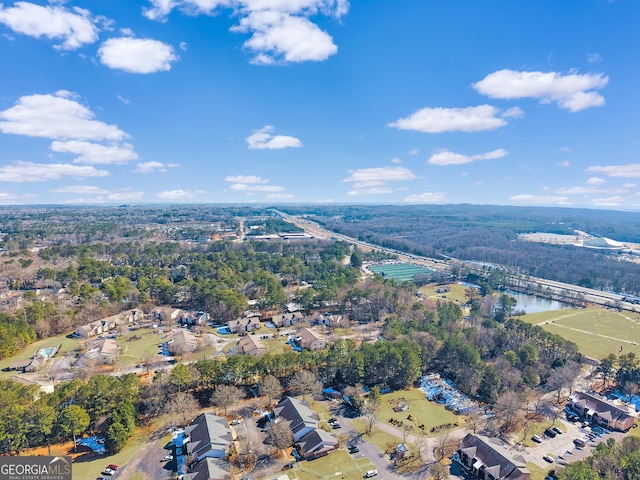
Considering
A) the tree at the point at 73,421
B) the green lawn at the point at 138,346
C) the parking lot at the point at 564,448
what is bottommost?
the parking lot at the point at 564,448

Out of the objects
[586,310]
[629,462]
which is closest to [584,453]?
[629,462]

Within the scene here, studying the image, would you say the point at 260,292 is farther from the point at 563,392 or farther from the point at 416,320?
the point at 563,392

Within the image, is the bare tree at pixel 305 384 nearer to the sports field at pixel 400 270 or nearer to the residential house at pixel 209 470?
the residential house at pixel 209 470

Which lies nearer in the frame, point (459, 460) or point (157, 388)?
point (459, 460)

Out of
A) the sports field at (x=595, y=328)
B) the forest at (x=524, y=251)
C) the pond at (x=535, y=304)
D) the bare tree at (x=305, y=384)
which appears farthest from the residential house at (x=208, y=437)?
the forest at (x=524, y=251)

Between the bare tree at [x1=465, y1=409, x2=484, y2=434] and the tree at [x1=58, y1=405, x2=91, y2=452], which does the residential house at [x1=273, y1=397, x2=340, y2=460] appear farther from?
the tree at [x1=58, y1=405, x2=91, y2=452]

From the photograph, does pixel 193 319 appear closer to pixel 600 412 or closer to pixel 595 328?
pixel 600 412

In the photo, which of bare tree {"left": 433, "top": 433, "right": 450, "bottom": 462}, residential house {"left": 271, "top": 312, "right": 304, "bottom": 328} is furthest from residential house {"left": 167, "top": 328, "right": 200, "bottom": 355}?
bare tree {"left": 433, "top": 433, "right": 450, "bottom": 462}
